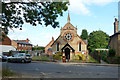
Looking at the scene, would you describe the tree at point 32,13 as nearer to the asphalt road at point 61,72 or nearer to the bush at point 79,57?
the asphalt road at point 61,72

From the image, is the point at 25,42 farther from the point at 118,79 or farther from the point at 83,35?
the point at 118,79

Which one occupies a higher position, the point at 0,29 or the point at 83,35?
the point at 83,35

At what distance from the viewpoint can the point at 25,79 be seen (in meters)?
8.44

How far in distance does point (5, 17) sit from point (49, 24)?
342 cm

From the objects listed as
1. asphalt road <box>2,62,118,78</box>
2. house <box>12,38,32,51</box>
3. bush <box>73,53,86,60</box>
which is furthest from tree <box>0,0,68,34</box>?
house <box>12,38,32,51</box>

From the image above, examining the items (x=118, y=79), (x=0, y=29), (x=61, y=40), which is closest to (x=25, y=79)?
(x=0, y=29)

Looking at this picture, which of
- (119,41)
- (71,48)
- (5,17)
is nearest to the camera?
(5,17)

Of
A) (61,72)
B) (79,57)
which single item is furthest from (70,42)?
(61,72)

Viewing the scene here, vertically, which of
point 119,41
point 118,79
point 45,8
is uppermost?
point 45,8

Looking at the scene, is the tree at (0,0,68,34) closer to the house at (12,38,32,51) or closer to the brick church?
the brick church

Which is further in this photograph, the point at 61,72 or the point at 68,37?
the point at 68,37

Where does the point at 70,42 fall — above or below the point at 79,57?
above

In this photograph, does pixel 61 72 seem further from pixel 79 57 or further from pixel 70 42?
pixel 70 42

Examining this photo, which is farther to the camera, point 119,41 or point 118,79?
point 119,41
